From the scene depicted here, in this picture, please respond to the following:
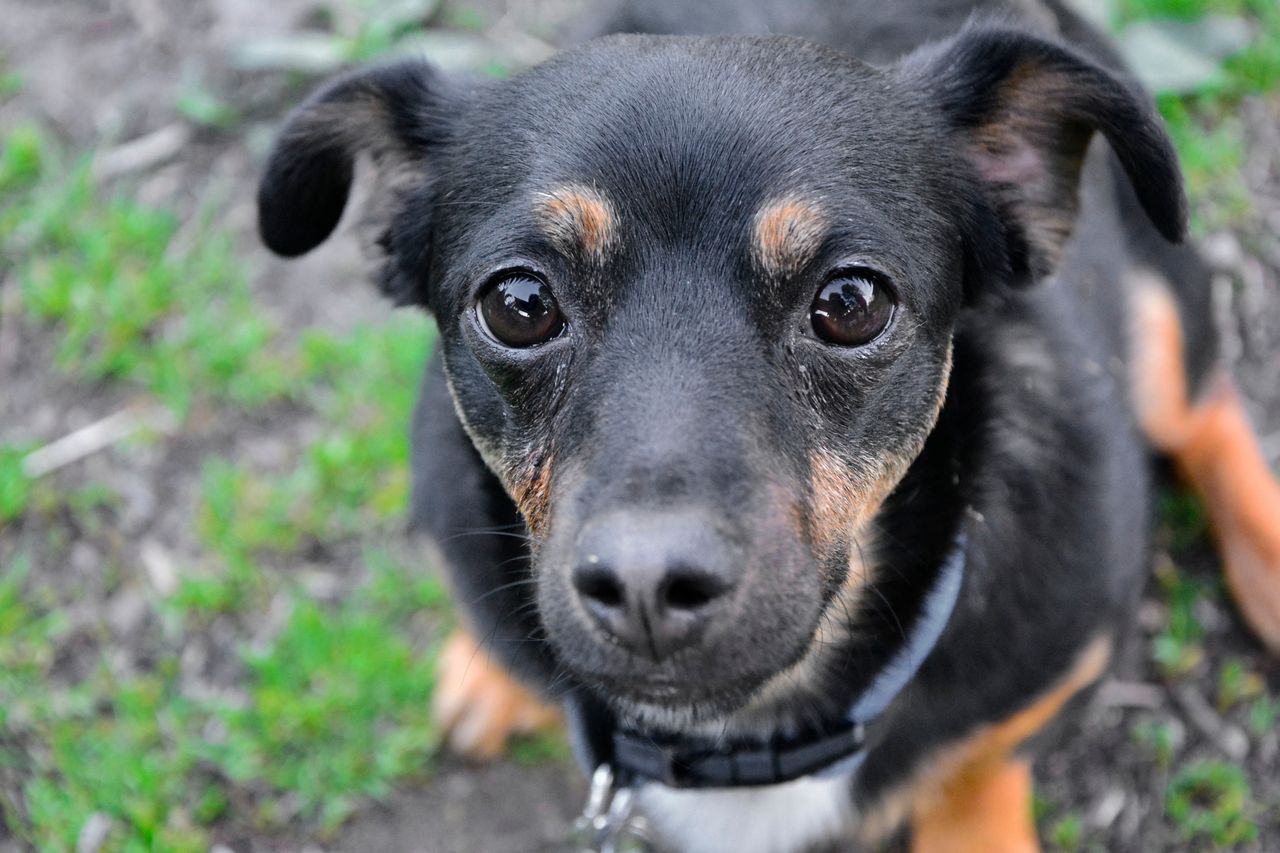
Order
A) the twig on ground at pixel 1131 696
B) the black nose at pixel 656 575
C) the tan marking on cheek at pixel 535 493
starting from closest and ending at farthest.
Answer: the black nose at pixel 656 575, the tan marking on cheek at pixel 535 493, the twig on ground at pixel 1131 696

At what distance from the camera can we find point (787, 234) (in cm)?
210

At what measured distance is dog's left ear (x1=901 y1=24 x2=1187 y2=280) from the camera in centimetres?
231

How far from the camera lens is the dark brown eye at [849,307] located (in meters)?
2.18

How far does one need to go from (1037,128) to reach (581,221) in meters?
1.01

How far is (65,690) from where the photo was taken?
3623 mm

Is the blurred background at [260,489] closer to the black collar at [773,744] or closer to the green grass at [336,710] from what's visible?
the green grass at [336,710]

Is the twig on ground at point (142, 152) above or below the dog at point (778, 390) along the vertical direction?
below

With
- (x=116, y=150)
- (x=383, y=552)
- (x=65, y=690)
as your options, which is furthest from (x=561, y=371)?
(x=116, y=150)

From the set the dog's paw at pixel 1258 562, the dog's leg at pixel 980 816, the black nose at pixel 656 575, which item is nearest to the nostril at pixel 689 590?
the black nose at pixel 656 575

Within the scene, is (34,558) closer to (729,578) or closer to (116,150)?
(116,150)

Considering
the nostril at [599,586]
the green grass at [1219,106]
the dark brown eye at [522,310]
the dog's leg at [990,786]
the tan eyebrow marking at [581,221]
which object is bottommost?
the dog's leg at [990,786]

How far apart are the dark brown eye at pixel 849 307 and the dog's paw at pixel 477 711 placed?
68.8 inches

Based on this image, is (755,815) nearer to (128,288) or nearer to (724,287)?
(724,287)

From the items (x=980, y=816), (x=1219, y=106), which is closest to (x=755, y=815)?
(x=980, y=816)
